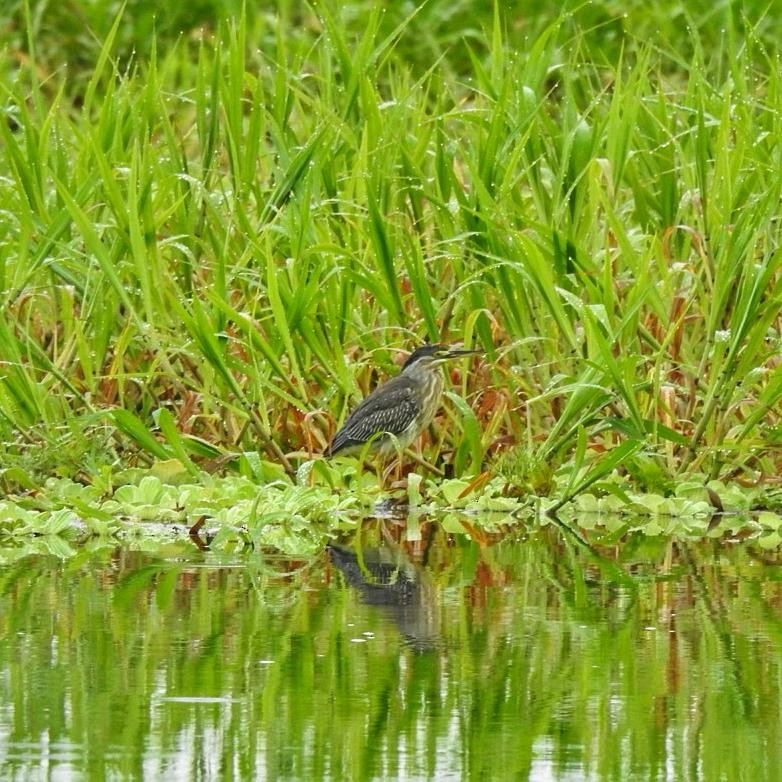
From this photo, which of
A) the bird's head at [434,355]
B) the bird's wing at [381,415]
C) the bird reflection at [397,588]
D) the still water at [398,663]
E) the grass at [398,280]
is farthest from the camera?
the bird's head at [434,355]

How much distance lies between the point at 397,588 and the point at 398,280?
7.54ft

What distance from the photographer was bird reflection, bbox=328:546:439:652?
5.17 meters

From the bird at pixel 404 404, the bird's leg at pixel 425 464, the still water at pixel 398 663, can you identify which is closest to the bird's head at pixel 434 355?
the bird at pixel 404 404

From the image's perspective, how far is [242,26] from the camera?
8102mm

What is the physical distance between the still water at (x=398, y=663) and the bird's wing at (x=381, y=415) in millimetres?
996

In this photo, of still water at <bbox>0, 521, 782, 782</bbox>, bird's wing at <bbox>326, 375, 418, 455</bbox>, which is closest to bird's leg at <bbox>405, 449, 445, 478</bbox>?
bird's wing at <bbox>326, 375, 418, 455</bbox>

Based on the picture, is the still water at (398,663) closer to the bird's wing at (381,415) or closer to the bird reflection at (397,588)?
the bird reflection at (397,588)

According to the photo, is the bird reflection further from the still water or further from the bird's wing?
the bird's wing

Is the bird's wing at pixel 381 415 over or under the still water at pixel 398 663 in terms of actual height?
over

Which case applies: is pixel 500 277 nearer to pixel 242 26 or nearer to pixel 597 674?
pixel 242 26

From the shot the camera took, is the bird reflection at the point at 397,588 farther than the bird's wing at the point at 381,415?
No

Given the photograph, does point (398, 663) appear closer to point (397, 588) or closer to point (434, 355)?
point (397, 588)

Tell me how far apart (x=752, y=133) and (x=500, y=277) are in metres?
1.10

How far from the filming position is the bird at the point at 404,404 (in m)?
7.70
